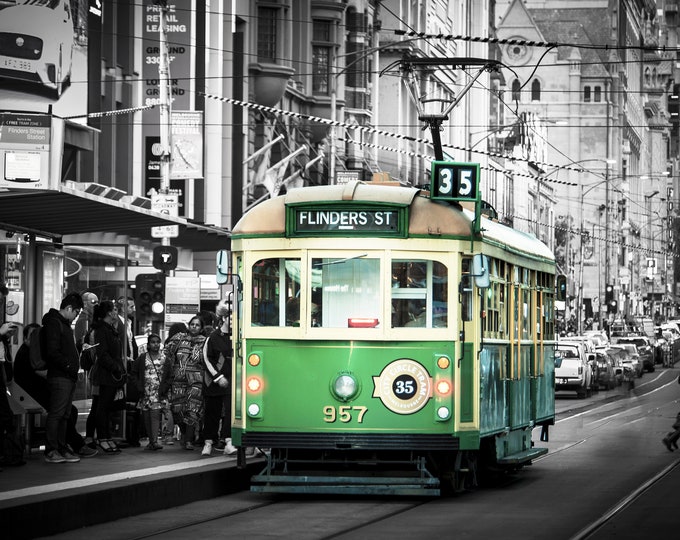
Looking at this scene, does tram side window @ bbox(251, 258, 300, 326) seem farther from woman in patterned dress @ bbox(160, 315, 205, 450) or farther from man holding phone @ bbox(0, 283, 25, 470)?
woman in patterned dress @ bbox(160, 315, 205, 450)

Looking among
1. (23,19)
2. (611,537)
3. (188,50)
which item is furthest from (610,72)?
(611,537)

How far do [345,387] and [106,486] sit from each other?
284 cm

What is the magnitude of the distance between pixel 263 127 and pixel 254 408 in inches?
1251

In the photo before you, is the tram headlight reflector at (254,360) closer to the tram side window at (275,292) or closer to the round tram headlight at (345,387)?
the tram side window at (275,292)

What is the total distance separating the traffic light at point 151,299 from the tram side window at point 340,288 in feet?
35.4

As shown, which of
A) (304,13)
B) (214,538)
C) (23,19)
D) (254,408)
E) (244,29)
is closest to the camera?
(214,538)

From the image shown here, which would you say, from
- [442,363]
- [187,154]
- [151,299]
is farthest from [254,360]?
[187,154]

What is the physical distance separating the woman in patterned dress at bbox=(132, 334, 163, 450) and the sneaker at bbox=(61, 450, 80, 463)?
7.29 ft

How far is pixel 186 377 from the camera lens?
2017 centimetres

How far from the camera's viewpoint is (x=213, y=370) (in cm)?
1953

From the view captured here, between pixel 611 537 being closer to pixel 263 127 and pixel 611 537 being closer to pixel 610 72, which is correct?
pixel 263 127

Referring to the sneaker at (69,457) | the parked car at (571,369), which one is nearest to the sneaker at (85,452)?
the sneaker at (69,457)

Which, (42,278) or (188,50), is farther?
(188,50)

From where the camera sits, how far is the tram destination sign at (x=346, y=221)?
1697cm
